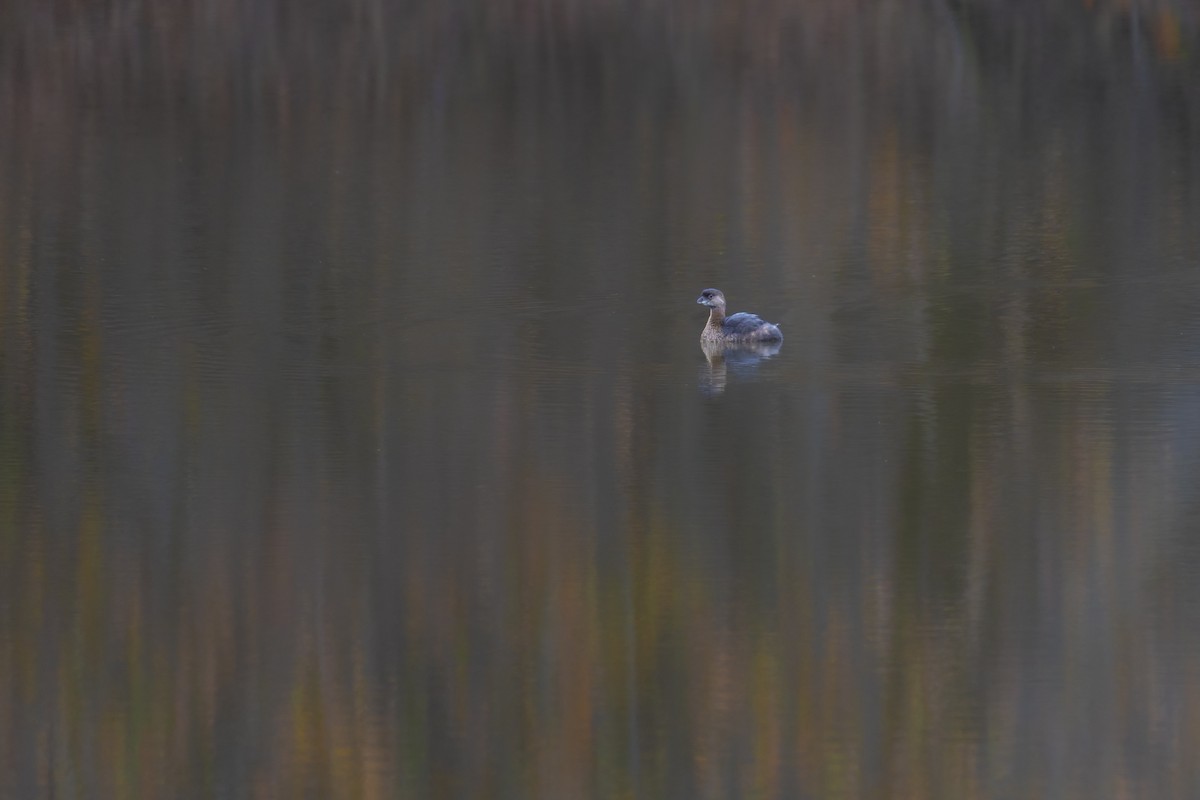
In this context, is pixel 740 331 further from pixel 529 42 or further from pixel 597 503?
pixel 529 42

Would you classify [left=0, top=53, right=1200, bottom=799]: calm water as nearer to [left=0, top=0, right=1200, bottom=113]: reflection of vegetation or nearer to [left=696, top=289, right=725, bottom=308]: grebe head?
[left=696, top=289, right=725, bottom=308]: grebe head

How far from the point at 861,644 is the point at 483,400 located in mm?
3582

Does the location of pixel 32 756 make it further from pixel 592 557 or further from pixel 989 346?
pixel 989 346

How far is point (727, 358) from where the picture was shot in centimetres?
1121

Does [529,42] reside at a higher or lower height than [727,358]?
higher

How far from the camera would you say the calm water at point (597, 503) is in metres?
6.20

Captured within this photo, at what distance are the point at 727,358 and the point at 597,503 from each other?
2.90m

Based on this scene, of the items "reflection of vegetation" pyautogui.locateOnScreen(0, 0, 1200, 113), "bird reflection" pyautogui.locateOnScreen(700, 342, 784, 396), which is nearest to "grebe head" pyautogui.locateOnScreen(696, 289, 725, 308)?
"bird reflection" pyautogui.locateOnScreen(700, 342, 784, 396)

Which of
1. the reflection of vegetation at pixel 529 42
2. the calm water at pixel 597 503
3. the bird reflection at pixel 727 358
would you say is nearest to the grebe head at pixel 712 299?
the calm water at pixel 597 503

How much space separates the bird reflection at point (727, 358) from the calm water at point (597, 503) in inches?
1.7

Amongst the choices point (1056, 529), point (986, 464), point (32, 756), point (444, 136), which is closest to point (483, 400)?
point (986, 464)

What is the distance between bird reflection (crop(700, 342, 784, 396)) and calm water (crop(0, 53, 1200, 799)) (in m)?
0.04

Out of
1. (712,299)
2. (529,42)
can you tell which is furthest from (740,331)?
(529,42)

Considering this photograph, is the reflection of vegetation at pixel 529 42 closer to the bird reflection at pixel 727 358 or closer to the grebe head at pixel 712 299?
the grebe head at pixel 712 299
